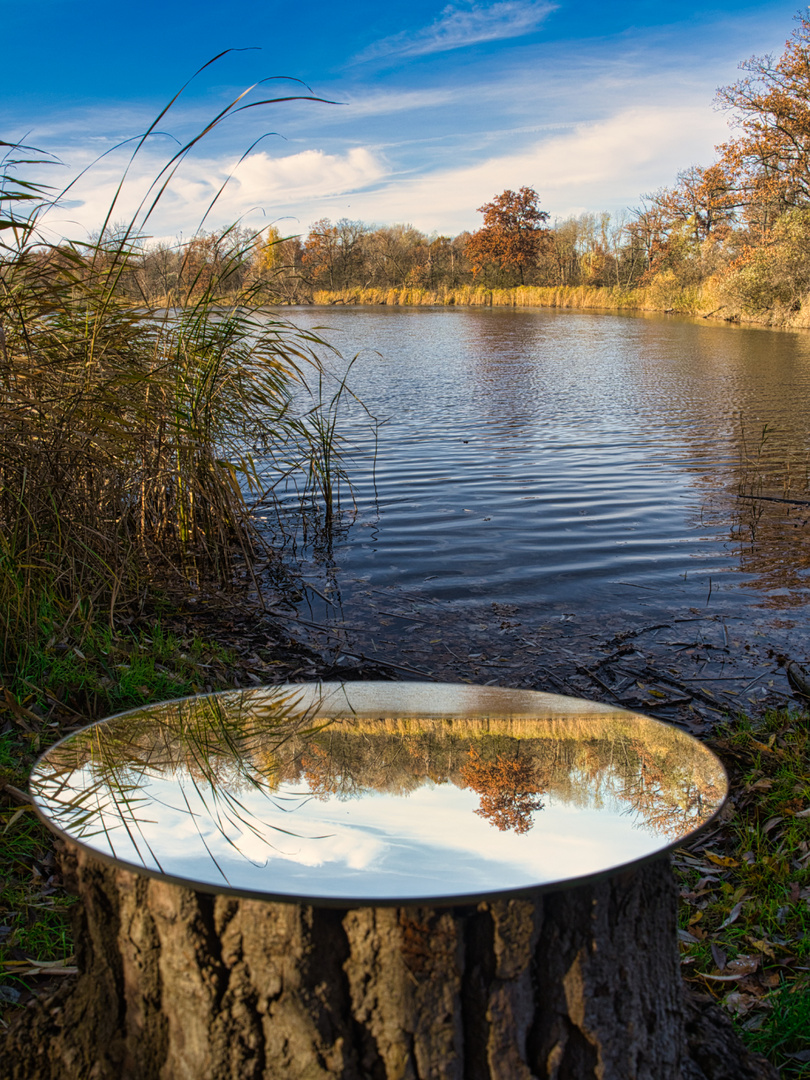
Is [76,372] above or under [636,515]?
above

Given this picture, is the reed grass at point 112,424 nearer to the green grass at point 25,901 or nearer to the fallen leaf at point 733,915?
the green grass at point 25,901

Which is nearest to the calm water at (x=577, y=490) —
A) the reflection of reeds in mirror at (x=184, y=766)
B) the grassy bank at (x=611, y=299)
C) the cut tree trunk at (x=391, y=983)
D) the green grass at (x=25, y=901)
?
the green grass at (x=25, y=901)

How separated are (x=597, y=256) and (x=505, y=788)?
63.6 meters

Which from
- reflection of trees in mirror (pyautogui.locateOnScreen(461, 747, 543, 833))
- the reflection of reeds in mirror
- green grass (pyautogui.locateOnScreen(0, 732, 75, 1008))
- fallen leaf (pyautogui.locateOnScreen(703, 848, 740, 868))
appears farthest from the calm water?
reflection of trees in mirror (pyautogui.locateOnScreen(461, 747, 543, 833))

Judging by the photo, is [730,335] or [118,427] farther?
[730,335]

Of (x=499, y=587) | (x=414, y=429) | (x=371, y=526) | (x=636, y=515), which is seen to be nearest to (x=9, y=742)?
(x=499, y=587)

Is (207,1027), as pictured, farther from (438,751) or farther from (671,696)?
(671,696)

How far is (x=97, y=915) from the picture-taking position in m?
1.20

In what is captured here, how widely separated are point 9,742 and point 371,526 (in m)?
3.94

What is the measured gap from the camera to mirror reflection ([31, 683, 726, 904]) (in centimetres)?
109

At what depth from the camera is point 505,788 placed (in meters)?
1.37

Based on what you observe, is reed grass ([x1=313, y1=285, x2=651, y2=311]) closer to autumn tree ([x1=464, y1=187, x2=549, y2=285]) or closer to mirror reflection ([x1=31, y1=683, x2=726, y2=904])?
autumn tree ([x1=464, y1=187, x2=549, y2=285])

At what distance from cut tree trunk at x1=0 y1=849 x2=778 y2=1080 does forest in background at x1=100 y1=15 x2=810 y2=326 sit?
118 inches

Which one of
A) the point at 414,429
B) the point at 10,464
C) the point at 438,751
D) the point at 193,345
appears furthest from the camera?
the point at 414,429
